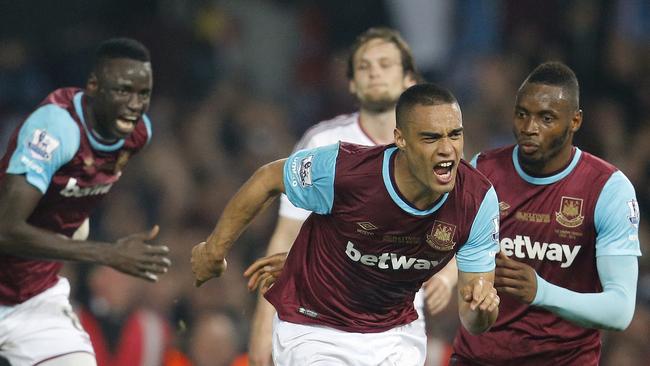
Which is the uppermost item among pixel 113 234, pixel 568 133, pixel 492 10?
pixel 492 10

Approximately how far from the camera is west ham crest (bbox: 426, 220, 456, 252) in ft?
17.3

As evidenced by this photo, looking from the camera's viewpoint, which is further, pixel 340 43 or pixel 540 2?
pixel 340 43

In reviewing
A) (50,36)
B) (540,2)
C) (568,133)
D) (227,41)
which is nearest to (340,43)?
(227,41)

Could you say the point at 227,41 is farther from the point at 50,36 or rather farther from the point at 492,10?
the point at 492,10

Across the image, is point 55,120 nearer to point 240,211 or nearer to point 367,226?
point 240,211

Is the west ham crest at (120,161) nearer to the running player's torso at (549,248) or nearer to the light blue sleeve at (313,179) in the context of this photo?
the light blue sleeve at (313,179)

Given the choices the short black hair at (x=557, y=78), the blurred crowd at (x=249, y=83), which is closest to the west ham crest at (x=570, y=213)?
the short black hair at (x=557, y=78)

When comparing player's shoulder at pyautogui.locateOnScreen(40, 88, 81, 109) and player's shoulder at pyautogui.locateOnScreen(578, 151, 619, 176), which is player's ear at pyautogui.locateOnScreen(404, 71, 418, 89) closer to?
player's shoulder at pyautogui.locateOnScreen(578, 151, 619, 176)

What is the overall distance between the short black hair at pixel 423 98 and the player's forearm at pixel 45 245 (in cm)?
152

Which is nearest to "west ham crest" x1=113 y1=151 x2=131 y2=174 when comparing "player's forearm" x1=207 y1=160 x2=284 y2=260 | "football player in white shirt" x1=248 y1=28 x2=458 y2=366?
"football player in white shirt" x1=248 y1=28 x2=458 y2=366

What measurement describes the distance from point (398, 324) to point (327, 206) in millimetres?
721

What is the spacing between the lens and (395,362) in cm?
558

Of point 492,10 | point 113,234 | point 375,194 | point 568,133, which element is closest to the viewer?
point 375,194

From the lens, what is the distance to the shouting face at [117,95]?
6.06m
